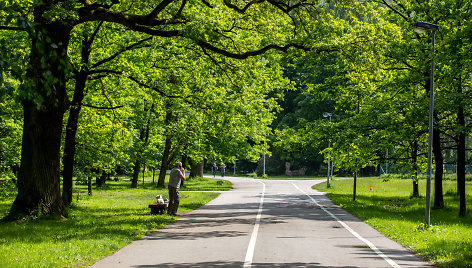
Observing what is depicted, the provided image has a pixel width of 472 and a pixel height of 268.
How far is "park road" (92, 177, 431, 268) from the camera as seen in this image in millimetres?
9297

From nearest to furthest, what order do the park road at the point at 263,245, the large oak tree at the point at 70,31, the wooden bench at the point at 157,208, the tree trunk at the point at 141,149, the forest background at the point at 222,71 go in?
the park road at the point at 263,245
the large oak tree at the point at 70,31
the forest background at the point at 222,71
the wooden bench at the point at 157,208
the tree trunk at the point at 141,149

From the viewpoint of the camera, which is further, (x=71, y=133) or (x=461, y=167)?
(x=461, y=167)

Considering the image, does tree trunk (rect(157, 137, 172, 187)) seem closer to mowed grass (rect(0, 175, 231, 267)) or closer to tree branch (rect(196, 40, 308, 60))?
mowed grass (rect(0, 175, 231, 267))

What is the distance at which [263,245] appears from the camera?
37.3 feet

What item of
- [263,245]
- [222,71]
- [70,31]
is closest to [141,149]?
[222,71]

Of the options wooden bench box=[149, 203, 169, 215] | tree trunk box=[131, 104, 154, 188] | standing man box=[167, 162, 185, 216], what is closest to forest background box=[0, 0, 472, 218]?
standing man box=[167, 162, 185, 216]

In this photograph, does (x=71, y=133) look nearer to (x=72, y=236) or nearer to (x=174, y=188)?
(x=174, y=188)

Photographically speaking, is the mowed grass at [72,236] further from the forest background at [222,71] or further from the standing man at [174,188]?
the forest background at [222,71]

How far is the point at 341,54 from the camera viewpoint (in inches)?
664

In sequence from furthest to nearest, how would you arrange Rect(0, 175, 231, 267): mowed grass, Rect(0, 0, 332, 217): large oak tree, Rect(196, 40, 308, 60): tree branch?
1. Rect(196, 40, 308, 60): tree branch
2. Rect(0, 0, 332, 217): large oak tree
3. Rect(0, 175, 231, 267): mowed grass

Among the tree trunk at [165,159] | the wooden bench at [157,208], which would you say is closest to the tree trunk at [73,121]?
the wooden bench at [157,208]

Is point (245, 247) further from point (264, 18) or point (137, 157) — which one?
point (137, 157)

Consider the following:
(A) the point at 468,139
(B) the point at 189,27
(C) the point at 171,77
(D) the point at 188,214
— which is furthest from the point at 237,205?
(A) the point at 468,139

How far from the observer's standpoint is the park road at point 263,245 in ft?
30.5
